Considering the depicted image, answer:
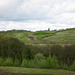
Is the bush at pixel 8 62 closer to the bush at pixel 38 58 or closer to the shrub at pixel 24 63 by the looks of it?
the shrub at pixel 24 63

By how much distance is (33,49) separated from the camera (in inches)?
1208

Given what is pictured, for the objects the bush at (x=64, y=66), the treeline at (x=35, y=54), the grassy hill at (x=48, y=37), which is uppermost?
the grassy hill at (x=48, y=37)

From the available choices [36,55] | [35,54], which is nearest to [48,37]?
[35,54]

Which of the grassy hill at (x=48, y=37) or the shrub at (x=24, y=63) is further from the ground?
the grassy hill at (x=48, y=37)

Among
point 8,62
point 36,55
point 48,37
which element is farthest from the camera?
point 48,37

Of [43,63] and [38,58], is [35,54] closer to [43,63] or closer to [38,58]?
[38,58]

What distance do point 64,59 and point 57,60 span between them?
140 centimetres

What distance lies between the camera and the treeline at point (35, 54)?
88.7 feet

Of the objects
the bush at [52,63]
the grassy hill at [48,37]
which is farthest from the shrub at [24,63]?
the grassy hill at [48,37]

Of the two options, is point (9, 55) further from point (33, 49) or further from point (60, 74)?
point (60, 74)

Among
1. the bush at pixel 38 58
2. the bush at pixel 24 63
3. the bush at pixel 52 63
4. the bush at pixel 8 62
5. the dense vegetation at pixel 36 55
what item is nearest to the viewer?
the bush at pixel 52 63

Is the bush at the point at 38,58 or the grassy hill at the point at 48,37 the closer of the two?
the bush at the point at 38,58

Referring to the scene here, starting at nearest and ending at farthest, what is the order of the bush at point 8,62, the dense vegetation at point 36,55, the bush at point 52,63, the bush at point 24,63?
the bush at point 52,63 → the dense vegetation at point 36,55 → the bush at point 24,63 → the bush at point 8,62

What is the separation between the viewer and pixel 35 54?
29406mm
